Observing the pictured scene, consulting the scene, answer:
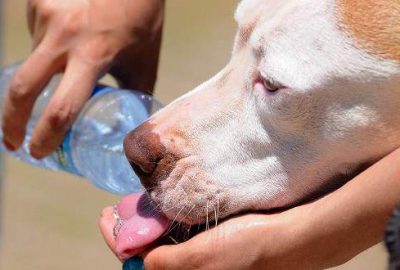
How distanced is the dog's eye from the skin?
0.23 meters

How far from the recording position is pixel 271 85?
6.01 feet

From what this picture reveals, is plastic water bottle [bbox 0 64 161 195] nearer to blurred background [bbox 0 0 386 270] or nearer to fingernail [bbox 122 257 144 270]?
fingernail [bbox 122 257 144 270]

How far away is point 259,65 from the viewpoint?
188 centimetres

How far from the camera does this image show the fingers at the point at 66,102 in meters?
2.38

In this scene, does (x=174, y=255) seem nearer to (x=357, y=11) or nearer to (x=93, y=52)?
(x=357, y=11)

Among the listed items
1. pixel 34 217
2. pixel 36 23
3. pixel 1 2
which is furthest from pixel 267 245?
pixel 34 217

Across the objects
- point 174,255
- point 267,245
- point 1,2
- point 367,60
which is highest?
point 367,60

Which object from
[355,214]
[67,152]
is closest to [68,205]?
[67,152]

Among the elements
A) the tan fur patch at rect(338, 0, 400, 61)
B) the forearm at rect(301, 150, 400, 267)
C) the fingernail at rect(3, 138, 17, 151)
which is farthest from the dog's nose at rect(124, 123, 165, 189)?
the fingernail at rect(3, 138, 17, 151)

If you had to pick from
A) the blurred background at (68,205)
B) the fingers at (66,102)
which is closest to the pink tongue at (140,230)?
the fingers at (66,102)

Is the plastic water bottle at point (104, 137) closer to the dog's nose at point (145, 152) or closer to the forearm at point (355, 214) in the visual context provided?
the dog's nose at point (145, 152)

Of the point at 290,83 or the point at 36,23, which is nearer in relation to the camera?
the point at 290,83

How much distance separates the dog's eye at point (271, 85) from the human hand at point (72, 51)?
69 centimetres

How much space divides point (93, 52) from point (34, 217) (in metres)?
1.89
